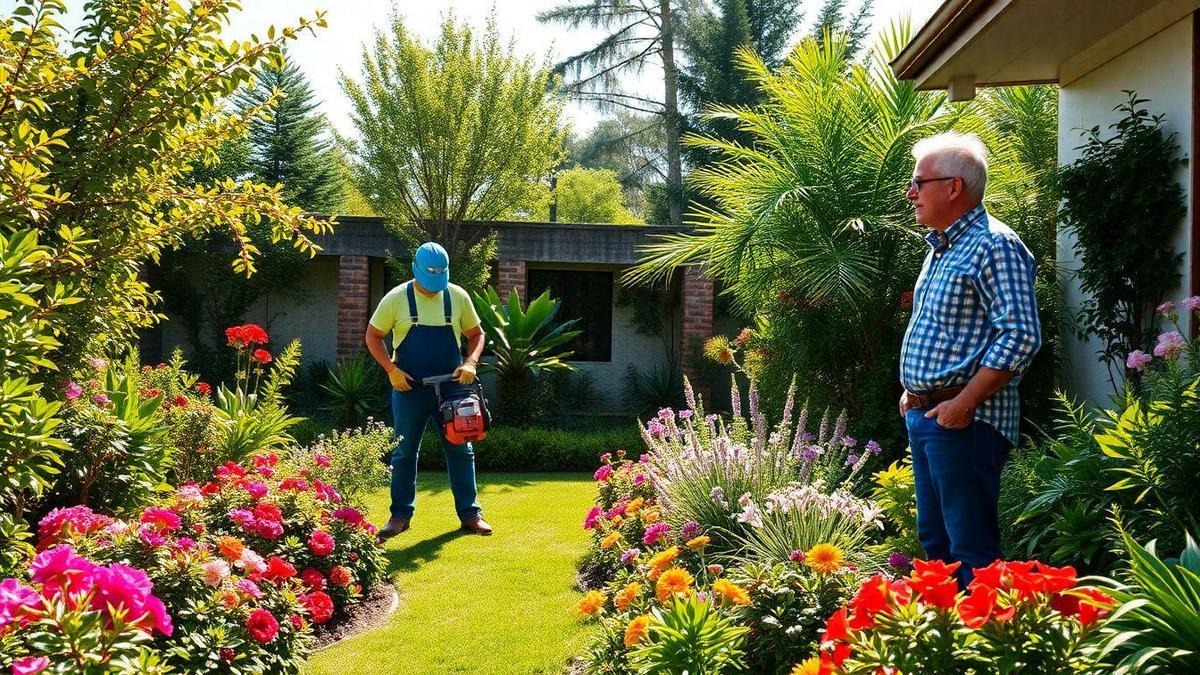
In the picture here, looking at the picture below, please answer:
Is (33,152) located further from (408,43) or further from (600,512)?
(408,43)

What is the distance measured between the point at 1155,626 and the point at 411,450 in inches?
200

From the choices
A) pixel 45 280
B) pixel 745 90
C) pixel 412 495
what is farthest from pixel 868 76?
pixel 745 90

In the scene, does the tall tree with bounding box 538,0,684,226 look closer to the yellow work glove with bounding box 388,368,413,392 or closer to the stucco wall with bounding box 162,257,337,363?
the stucco wall with bounding box 162,257,337,363

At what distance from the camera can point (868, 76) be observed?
Result: 721 cm

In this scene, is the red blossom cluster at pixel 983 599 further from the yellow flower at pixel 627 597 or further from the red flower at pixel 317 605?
the red flower at pixel 317 605

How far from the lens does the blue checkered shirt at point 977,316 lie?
2.85m

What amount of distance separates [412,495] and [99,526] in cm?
282

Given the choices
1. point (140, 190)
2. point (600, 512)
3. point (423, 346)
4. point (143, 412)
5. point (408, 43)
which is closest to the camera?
point (140, 190)

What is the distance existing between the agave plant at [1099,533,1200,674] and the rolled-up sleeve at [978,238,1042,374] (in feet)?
3.89

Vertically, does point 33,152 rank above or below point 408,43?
below

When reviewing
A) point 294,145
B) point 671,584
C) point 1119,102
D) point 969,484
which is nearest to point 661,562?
point 671,584

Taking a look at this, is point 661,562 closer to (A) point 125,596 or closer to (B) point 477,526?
(A) point 125,596

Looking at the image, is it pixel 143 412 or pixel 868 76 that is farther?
pixel 868 76

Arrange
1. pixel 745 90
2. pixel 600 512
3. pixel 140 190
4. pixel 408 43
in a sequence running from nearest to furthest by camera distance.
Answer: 1. pixel 140 190
2. pixel 600 512
3. pixel 408 43
4. pixel 745 90
